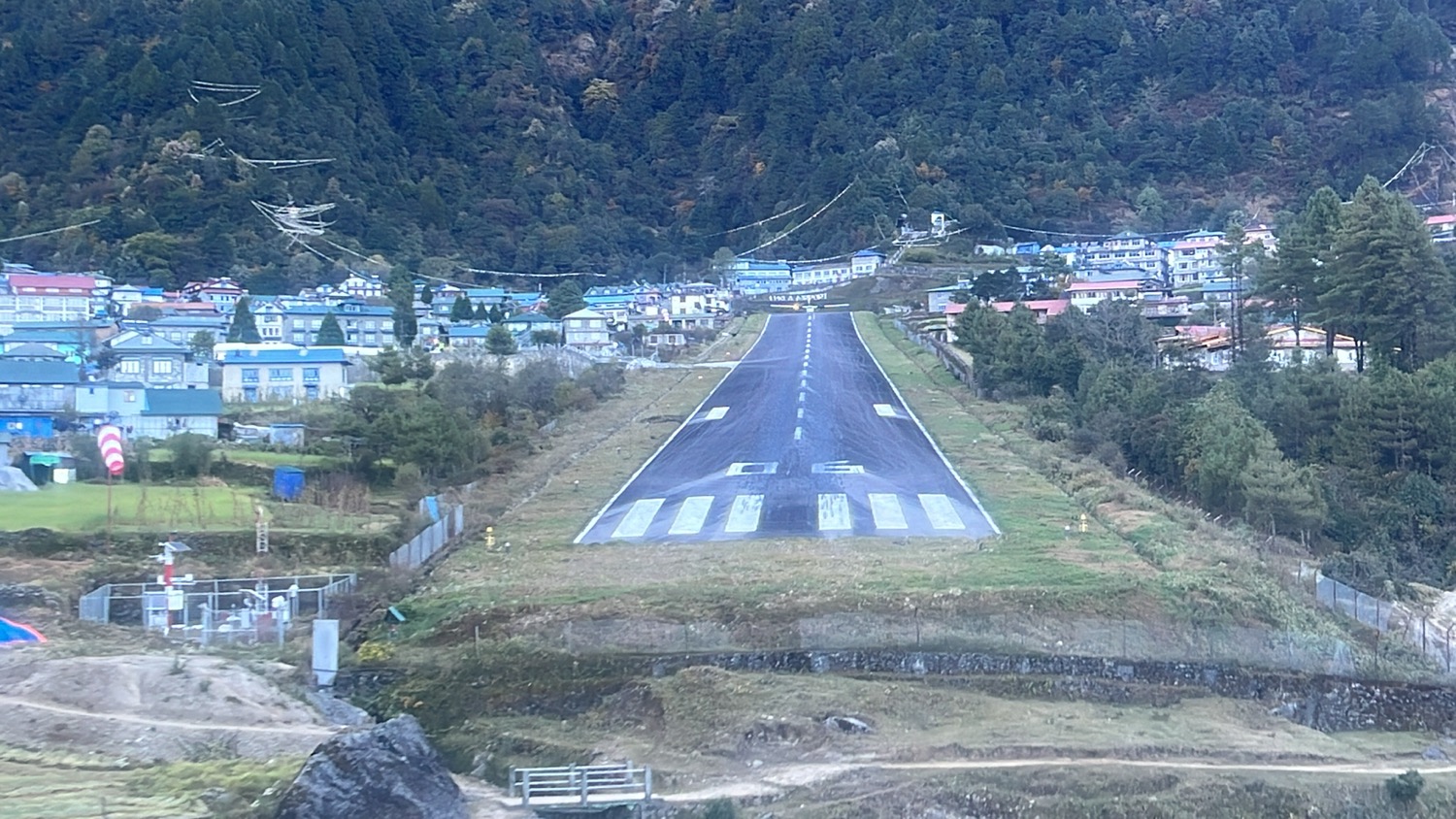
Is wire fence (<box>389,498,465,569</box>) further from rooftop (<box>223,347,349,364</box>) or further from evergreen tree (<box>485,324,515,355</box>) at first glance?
evergreen tree (<box>485,324,515,355</box>)

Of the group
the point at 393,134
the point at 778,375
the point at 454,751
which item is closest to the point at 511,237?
the point at 393,134

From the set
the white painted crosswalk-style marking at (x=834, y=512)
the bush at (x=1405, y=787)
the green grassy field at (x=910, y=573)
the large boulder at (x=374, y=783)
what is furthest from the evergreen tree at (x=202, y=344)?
the bush at (x=1405, y=787)

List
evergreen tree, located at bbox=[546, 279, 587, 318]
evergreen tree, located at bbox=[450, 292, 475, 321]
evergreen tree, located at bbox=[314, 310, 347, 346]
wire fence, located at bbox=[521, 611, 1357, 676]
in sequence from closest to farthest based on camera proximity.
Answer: wire fence, located at bbox=[521, 611, 1357, 676] → evergreen tree, located at bbox=[314, 310, 347, 346] → evergreen tree, located at bbox=[450, 292, 475, 321] → evergreen tree, located at bbox=[546, 279, 587, 318]

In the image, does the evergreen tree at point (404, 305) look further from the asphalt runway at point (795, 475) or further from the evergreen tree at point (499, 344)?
the asphalt runway at point (795, 475)

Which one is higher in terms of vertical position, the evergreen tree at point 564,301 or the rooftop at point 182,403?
the evergreen tree at point 564,301

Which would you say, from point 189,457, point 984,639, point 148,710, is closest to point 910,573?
point 984,639

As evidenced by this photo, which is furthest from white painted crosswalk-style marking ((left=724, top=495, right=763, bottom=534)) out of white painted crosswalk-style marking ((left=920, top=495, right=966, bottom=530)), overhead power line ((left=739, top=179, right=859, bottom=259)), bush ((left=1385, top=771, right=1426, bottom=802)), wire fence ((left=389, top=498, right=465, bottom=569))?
overhead power line ((left=739, top=179, right=859, bottom=259))

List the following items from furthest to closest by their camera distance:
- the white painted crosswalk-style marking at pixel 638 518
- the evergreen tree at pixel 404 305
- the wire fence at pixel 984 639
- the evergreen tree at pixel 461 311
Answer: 1. the evergreen tree at pixel 461 311
2. the evergreen tree at pixel 404 305
3. the white painted crosswalk-style marking at pixel 638 518
4. the wire fence at pixel 984 639
